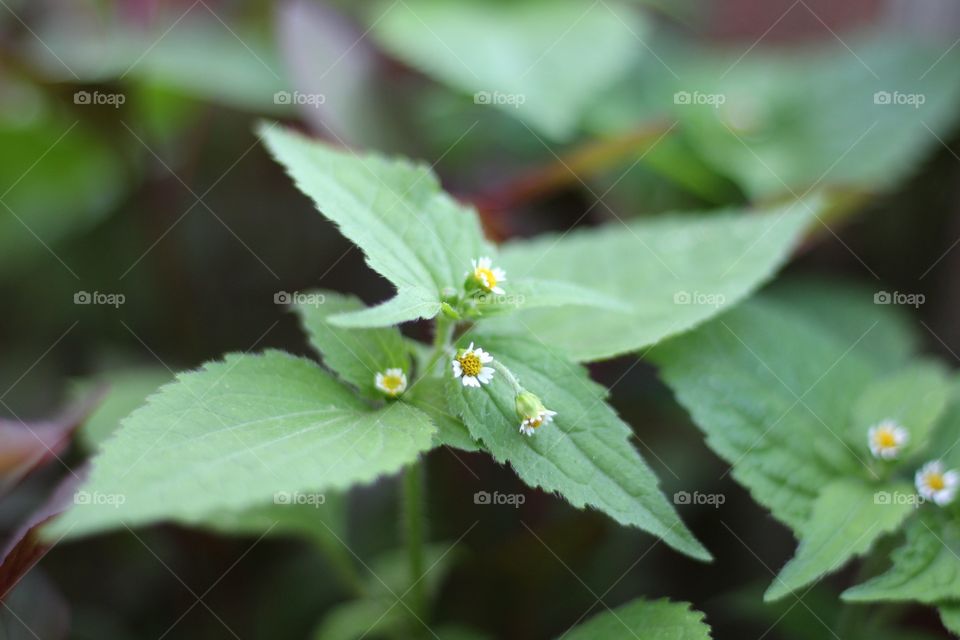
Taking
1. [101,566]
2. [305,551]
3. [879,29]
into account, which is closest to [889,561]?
[305,551]

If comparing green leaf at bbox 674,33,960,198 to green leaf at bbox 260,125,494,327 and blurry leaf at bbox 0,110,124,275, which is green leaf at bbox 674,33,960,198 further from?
blurry leaf at bbox 0,110,124,275

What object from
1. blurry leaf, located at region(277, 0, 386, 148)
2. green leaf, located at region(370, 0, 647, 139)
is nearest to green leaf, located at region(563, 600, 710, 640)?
green leaf, located at region(370, 0, 647, 139)

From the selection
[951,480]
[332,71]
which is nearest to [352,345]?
[951,480]

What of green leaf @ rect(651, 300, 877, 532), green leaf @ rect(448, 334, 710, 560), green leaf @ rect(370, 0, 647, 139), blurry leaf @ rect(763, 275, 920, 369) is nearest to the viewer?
green leaf @ rect(448, 334, 710, 560)

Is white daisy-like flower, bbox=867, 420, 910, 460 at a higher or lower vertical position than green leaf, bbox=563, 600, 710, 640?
higher

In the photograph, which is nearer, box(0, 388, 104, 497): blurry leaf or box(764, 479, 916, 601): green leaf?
box(764, 479, 916, 601): green leaf

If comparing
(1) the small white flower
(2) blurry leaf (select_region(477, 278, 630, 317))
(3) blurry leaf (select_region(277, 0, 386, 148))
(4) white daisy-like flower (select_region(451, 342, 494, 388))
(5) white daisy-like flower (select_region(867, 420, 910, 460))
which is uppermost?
(3) blurry leaf (select_region(277, 0, 386, 148))
